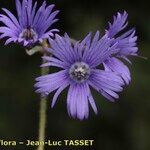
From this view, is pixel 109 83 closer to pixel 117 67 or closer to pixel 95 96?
pixel 117 67

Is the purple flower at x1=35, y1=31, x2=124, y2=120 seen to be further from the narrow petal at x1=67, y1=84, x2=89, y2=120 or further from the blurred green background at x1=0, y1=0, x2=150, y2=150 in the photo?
the blurred green background at x1=0, y1=0, x2=150, y2=150

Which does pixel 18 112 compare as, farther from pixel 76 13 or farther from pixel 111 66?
pixel 111 66

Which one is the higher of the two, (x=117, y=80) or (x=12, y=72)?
(x=12, y=72)

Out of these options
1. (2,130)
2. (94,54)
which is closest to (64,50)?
(94,54)

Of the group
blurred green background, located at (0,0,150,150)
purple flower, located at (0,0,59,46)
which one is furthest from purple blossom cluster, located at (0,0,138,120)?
blurred green background, located at (0,0,150,150)

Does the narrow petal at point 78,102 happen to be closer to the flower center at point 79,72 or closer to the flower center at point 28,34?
the flower center at point 79,72

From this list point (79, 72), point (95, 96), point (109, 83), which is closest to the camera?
point (109, 83)

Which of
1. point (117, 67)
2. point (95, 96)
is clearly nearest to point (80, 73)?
point (117, 67)
